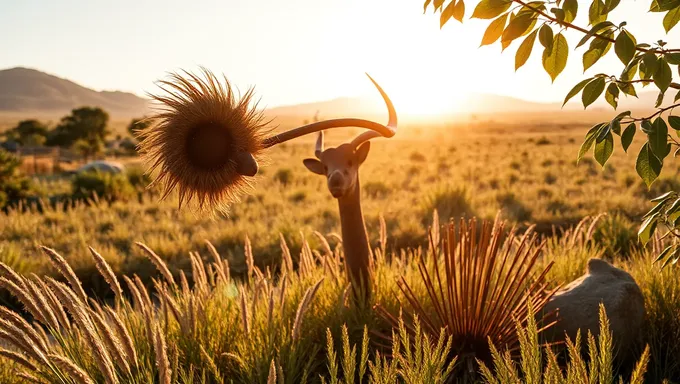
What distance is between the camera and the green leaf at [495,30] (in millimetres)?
2146

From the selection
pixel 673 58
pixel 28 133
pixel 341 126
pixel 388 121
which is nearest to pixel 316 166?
pixel 388 121

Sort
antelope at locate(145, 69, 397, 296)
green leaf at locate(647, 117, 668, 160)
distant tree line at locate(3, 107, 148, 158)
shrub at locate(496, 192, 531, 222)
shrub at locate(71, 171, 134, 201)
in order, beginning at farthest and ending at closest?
1. distant tree line at locate(3, 107, 148, 158)
2. shrub at locate(71, 171, 134, 201)
3. shrub at locate(496, 192, 531, 222)
4. antelope at locate(145, 69, 397, 296)
5. green leaf at locate(647, 117, 668, 160)

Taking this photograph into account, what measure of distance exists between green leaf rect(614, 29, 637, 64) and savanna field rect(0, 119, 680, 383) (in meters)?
0.91

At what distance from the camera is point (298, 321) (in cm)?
268

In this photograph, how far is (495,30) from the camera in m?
2.15

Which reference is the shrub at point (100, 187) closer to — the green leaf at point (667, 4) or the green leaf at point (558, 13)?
the green leaf at point (558, 13)

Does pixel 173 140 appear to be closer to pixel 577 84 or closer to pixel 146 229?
pixel 577 84

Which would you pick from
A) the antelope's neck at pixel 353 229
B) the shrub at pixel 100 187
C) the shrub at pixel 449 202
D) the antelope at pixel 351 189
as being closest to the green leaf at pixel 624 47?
the antelope at pixel 351 189

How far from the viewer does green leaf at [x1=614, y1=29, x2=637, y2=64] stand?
6.26 feet

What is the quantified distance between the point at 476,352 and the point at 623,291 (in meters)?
1.07

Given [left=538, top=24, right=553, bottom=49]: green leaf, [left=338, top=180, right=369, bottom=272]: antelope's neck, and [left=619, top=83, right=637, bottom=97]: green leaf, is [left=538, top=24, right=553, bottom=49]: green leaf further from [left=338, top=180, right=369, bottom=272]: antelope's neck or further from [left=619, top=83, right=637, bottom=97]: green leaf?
[left=338, top=180, right=369, bottom=272]: antelope's neck

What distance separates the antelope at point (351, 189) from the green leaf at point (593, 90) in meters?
1.42

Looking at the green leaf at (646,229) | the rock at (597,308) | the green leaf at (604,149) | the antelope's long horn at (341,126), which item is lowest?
the rock at (597,308)

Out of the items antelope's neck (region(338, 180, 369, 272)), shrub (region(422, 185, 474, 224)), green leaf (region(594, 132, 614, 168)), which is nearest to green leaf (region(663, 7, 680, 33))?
green leaf (region(594, 132, 614, 168))
